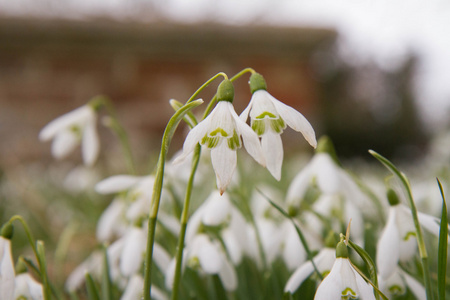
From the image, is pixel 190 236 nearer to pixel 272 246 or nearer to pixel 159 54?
pixel 272 246

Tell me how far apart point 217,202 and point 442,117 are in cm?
1327

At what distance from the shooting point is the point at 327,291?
0.52m

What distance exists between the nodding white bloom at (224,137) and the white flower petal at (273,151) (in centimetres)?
6

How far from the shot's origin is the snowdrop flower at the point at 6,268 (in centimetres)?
64

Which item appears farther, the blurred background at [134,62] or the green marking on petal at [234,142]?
the blurred background at [134,62]

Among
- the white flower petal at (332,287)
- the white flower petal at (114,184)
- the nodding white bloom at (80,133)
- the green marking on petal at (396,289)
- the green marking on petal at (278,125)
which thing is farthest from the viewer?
the nodding white bloom at (80,133)

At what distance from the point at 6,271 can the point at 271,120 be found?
1.44 ft

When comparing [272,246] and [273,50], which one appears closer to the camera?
[272,246]

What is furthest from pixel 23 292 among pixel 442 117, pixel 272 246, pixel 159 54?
pixel 442 117

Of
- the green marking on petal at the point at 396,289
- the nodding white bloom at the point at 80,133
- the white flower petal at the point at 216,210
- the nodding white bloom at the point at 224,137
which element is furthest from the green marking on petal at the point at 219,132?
the nodding white bloom at the point at 80,133

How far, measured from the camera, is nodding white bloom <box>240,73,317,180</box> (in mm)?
559

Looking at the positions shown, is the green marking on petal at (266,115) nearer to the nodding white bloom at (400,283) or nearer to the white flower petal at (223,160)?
the white flower petal at (223,160)

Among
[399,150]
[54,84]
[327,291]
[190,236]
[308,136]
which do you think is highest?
[308,136]

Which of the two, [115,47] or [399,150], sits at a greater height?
[115,47]
